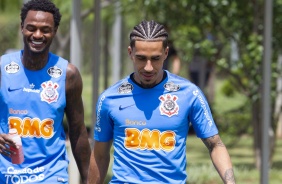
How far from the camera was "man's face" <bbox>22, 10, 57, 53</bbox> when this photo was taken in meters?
6.06

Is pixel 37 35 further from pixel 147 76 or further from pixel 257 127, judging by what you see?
pixel 257 127

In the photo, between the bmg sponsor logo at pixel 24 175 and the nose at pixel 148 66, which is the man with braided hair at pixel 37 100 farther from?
the nose at pixel 148 66

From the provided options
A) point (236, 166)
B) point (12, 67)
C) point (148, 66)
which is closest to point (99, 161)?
point (148, 66)

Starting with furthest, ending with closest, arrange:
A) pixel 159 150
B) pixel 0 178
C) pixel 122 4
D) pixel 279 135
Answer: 1. pixel 279 135
2. pixel 122 4
3. pixel 0 178
4. pixel 159 150

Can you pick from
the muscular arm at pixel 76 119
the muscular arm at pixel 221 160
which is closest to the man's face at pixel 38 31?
the muscular arm at pixel 76 119

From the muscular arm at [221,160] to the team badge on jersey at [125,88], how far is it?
0.56m

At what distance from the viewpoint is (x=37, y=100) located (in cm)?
603

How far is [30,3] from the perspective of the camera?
20.3 ft

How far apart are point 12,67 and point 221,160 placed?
155cm

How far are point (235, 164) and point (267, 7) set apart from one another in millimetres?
5236

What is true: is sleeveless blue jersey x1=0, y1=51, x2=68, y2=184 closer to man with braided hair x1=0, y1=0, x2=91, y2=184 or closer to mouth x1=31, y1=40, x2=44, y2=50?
man with braided hair x1=0, y1=0, x2=91, y2=184

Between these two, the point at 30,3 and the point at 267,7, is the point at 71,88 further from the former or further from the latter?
the point at 267,7

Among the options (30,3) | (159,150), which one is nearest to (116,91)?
(159,150)

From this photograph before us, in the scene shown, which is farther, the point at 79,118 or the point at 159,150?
the point at 79,118
